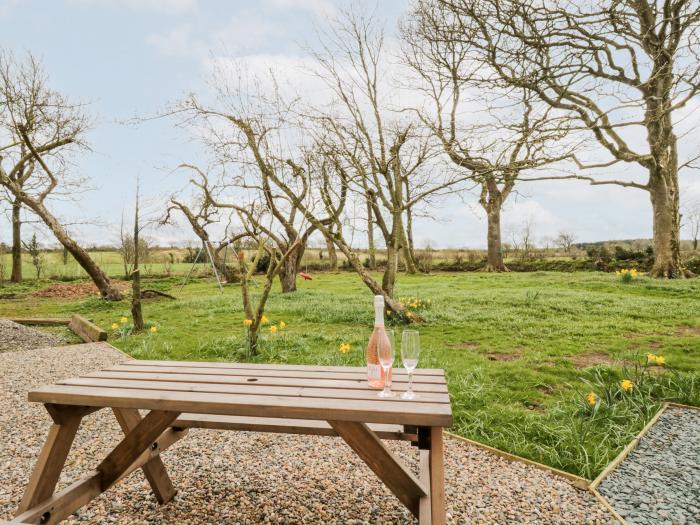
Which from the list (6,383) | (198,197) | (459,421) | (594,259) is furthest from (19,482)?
(594,259)

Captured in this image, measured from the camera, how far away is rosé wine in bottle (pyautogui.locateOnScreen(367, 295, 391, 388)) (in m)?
1.98

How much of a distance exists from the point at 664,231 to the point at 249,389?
1379 centimetres

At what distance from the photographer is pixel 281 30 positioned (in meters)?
8.09

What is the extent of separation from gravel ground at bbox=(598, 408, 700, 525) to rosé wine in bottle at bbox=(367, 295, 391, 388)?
175cm

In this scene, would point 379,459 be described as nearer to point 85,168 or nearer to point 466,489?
point 466,489

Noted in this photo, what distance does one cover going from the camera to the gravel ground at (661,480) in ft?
8.08

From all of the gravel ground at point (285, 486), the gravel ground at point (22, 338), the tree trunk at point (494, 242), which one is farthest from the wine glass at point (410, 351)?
the tree trunk at point (494, 242)

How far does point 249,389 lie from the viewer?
212 cm

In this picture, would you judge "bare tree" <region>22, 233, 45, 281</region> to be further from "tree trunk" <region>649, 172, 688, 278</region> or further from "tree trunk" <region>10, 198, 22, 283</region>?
"tree trunk" <region>649, 172, 688, 278</region>

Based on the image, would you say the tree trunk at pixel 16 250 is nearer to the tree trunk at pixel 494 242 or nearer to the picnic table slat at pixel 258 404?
the tree trunk at pixel 494 242

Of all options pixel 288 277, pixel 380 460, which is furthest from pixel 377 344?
pixel 288 277

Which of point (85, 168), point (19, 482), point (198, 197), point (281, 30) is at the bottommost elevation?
point (19, 482)

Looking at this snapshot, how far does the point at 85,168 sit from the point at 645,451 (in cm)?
1702

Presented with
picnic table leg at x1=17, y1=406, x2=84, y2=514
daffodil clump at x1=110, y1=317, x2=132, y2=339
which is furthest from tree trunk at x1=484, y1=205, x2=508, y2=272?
picnic table leg at x1=17, y1=406, x2=84, y2=514
